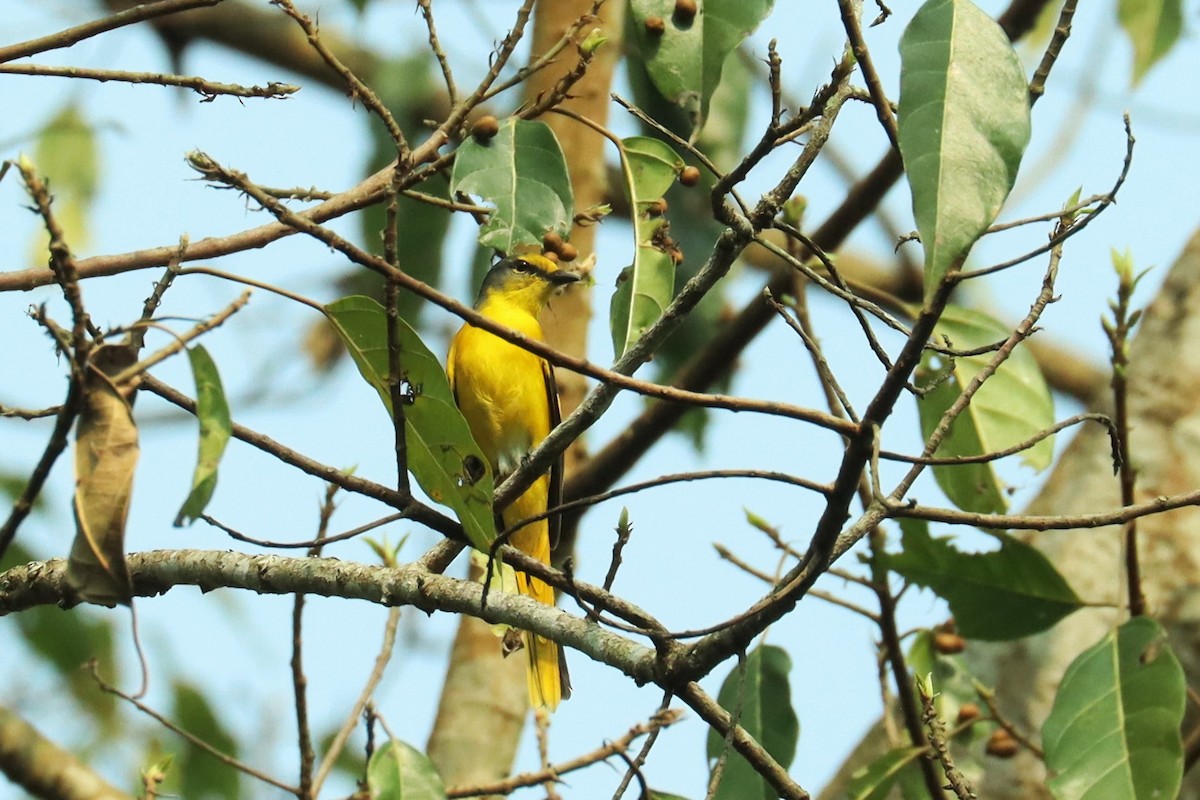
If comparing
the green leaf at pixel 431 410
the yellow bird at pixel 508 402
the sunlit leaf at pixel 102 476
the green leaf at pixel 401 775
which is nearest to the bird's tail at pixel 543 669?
the yellow bird at pixel 508 402

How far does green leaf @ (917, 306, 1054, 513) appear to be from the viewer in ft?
11.6

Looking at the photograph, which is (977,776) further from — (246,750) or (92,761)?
(92,761)

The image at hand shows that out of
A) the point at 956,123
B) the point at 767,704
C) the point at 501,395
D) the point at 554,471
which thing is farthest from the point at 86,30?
the point at 501,395

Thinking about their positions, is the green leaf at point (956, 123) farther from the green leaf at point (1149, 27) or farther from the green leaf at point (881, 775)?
the green leaf at point (1149, 27)

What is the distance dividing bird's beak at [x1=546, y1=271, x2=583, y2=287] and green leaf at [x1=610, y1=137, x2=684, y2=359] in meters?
2.13

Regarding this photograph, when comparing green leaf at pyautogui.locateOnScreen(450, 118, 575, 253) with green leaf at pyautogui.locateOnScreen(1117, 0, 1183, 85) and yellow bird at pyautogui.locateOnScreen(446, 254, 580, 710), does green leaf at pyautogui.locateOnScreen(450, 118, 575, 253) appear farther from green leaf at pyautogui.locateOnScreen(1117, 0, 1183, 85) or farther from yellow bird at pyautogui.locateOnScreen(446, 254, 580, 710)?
green leaf at pyautogui.locateOnScreen(1117, 0, 1183, 85)

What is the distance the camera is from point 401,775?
109 inches

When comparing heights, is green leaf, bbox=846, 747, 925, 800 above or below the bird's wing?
below

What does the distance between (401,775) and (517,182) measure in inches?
49.1

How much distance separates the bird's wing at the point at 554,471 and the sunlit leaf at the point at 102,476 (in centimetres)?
242

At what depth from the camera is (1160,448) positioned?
4.68 m

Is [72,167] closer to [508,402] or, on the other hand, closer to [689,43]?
[508,402]

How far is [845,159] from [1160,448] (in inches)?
220

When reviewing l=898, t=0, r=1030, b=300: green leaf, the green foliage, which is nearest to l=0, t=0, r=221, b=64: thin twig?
l=898, t=0, r=1030, b=300: green leaf
